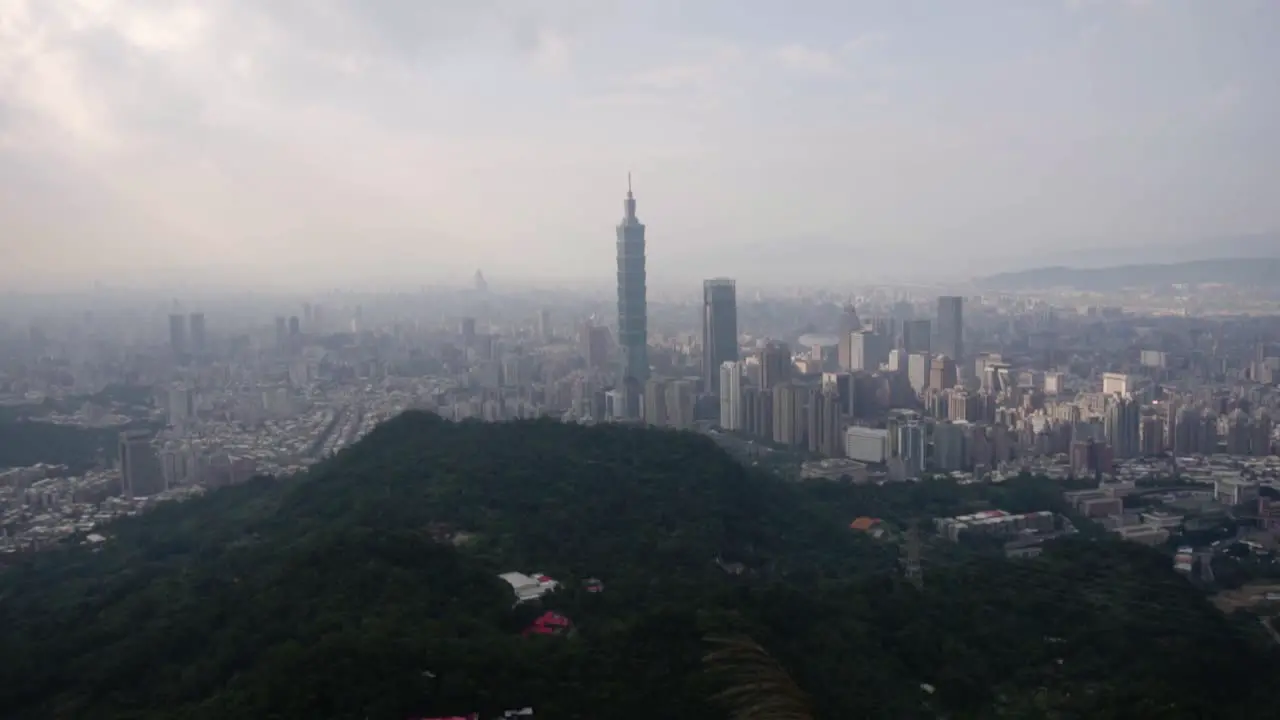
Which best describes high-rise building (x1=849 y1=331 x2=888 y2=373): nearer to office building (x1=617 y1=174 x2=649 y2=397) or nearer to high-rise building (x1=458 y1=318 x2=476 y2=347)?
office building (x1=617 y1=174 x2=649 y2=397)

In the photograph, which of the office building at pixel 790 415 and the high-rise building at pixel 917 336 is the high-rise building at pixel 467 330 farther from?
the office building at pixel 790 415

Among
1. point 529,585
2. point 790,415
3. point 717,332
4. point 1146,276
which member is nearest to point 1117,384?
point 790,415

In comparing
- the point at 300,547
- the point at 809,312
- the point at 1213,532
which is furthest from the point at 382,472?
the point at 809,312

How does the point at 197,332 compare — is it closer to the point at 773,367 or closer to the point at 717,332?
the point at 717,332

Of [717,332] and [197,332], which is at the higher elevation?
[197,332]

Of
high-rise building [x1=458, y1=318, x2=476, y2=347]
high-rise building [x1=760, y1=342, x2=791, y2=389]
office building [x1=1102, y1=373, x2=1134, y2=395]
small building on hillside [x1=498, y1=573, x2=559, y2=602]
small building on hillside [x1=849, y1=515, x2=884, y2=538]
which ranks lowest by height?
small building on hillside [x1=849, y1=515, x2=884, y2=538]

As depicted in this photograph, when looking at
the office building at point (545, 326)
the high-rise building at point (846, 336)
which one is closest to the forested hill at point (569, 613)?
the high-rise building at point (846, 336)

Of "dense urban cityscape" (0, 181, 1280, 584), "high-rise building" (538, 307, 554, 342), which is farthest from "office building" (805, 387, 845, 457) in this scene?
"high-rise building" (538, 307, 554, 342)
